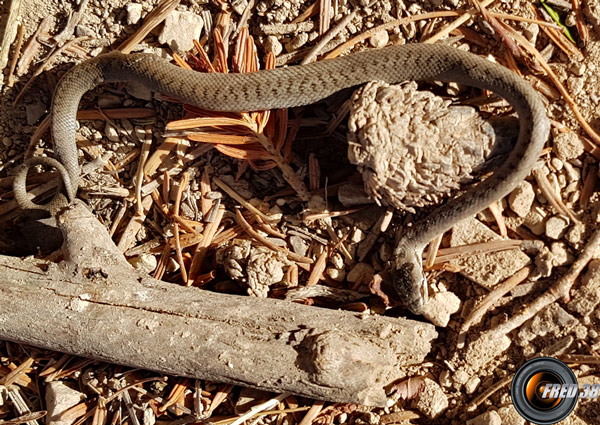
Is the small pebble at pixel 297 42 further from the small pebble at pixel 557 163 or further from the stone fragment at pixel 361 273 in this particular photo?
the small pebble at pixel 557 163

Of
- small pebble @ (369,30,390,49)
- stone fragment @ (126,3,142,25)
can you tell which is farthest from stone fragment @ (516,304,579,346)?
stone fragment @ (126,3,142,25)

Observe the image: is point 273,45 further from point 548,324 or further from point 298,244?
point 548,324

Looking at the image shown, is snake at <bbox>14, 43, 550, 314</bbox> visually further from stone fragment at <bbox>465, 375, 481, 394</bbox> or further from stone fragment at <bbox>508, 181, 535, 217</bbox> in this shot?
stone fragment at <bbox>465, 375, 481, 394</bbox>

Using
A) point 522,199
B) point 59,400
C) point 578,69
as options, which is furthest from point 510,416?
point 59,400

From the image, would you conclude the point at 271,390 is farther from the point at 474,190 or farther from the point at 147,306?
the point at 474,190

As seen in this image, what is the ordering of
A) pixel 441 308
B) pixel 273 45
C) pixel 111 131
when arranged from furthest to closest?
pixel 111 131 → pixel 273 45 → pixel 441 308
